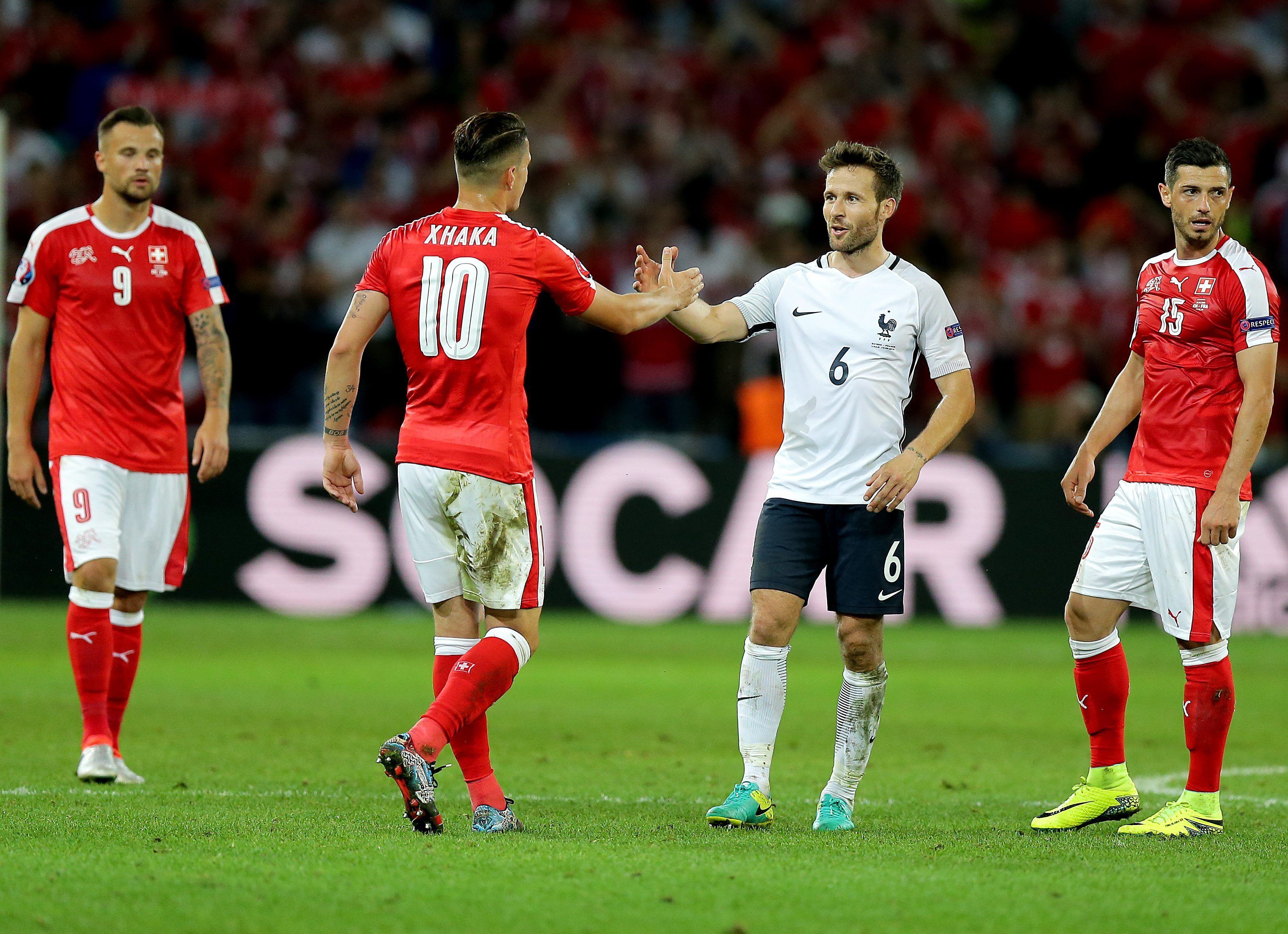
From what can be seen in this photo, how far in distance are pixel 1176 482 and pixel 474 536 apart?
103 inches

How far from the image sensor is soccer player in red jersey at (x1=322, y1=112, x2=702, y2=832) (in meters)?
5.70

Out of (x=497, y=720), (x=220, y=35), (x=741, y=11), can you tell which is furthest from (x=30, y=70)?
(x=497, y=720)

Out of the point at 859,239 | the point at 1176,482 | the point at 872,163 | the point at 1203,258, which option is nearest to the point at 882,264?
the point at 859,239

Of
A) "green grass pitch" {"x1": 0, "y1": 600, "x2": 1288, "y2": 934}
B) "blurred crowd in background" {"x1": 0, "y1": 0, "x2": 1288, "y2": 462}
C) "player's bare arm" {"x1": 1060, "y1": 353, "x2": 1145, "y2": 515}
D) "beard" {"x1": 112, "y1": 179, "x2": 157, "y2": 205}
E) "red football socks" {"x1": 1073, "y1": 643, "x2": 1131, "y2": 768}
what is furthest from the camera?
"blurred crowd in background" {"x1": 0, "y1": 0, "x2": 1288, "y2": 462}

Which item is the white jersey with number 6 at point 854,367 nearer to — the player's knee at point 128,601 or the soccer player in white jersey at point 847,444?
the soccer player in white jersey at point 847,444

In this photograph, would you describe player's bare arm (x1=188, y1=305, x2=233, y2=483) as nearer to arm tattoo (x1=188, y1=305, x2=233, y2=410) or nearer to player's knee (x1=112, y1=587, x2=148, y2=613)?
arm tattoo (x1=188, y1=305, x2=233, y2=410)

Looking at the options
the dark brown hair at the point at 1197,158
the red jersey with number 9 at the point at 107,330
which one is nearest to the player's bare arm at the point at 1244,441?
the dark brown hair at the point at 1197,158

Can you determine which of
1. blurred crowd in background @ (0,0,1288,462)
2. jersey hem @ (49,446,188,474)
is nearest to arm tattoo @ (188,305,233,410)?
jersey hem @ (49,446,188,474)

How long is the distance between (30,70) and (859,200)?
43.3ft

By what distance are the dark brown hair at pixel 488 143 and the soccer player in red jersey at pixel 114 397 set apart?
2.01m

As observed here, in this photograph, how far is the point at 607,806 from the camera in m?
6.45

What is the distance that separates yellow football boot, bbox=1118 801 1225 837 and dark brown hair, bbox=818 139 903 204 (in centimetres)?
243

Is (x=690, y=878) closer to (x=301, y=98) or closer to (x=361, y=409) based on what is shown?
(x=361, y=409)

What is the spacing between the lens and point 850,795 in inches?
240
